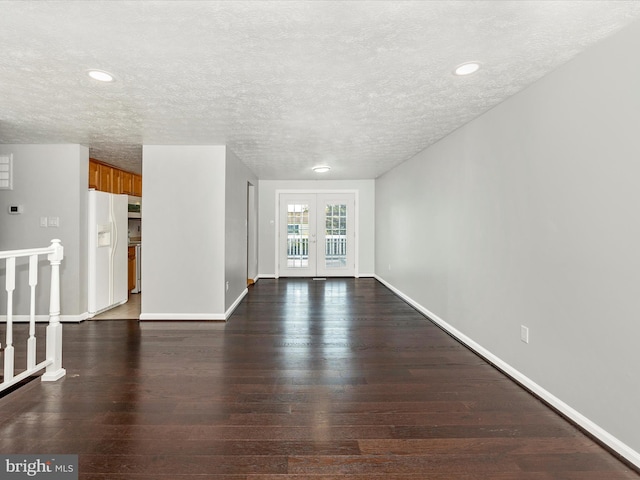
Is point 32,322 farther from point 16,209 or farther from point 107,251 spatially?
point 16,209

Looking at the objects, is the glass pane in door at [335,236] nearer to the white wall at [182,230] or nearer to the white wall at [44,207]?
the white wall at [182,230]

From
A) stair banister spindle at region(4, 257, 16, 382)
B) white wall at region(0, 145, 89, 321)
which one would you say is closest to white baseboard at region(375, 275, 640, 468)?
stair banister spindle at region(4, 257, 16, 382)

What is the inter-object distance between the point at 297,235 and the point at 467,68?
6.12 metres

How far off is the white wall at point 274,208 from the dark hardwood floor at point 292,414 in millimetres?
4398

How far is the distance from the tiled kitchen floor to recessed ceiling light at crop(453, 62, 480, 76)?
179 inches

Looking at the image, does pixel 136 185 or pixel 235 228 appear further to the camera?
pixel 136 185

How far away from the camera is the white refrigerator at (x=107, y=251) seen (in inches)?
175

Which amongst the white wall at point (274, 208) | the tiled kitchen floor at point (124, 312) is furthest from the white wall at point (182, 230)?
the white wall at point (274, 208)

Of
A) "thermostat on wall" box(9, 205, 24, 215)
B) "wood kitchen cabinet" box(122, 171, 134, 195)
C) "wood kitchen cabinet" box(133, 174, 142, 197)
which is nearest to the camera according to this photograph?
"thermostat on wall" box(9, 205, 24, 215)

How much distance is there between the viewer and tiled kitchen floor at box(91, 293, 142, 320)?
446 cm

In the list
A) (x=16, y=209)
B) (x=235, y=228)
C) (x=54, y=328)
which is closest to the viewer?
(x=54, y=328)

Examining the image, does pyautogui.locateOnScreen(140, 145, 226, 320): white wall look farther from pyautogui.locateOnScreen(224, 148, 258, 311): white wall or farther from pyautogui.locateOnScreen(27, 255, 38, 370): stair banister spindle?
pyautogui.locateOnScreen(27, 255, 38, 370): stair banister spindle

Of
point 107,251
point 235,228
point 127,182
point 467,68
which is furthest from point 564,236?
point 127,182

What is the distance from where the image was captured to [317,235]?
8.06 meters
